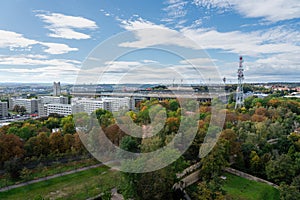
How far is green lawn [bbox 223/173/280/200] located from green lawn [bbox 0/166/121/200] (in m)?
4.00

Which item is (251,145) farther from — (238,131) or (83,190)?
(83,190)

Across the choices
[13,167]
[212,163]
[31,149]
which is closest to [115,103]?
[31,149]

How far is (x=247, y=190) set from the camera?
838 centimetres

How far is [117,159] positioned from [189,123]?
4.45 m

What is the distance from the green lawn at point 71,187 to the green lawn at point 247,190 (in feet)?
13.1

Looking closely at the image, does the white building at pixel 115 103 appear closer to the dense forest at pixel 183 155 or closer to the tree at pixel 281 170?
the dense forest at pixel 183 155

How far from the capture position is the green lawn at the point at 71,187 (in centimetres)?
712

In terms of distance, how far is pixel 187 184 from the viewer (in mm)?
8320

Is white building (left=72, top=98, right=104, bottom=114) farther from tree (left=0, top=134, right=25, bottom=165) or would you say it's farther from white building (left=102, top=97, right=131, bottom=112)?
tree (left=0, top=134, right=25, bottom=165)

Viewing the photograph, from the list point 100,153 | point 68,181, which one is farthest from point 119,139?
point 68,181

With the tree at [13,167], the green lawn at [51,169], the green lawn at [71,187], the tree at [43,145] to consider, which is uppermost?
the tree at [43,145]

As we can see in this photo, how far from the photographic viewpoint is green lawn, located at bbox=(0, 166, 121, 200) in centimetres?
712

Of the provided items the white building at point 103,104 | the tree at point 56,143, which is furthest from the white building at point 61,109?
the tree at point 56,143

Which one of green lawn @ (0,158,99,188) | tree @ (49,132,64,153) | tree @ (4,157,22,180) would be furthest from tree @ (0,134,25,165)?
tree @ (49,132,64,153)
